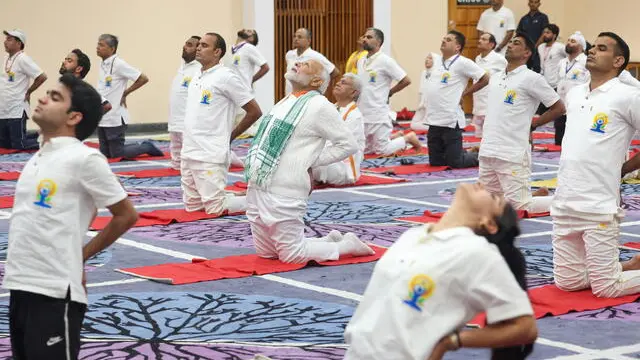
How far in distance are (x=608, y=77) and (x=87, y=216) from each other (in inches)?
138

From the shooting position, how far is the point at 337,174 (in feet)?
38.4

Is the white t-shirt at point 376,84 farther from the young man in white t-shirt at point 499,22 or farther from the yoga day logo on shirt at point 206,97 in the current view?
the young man in white t-shirt at point 499,22

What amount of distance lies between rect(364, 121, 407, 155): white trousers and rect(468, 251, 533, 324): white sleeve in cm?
1139

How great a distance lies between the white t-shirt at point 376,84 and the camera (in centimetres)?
1458

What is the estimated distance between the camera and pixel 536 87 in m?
9.41

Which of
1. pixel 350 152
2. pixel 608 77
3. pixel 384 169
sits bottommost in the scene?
pixel 384 169

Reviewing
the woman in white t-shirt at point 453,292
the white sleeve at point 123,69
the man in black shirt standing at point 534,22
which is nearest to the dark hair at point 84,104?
the woman in white t-shirt at point 453,292

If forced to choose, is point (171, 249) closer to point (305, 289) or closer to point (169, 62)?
point (305, 289)

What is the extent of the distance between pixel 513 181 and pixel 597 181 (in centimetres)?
297

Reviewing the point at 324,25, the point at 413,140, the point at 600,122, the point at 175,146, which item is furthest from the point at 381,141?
the point at 600,122

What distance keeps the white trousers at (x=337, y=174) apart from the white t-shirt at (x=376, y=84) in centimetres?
286

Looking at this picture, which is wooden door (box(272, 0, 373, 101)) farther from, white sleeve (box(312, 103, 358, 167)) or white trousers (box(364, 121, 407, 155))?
white sleeve (box(312, 103, 358, 167))

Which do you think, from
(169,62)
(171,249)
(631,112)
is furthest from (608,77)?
(169,62)

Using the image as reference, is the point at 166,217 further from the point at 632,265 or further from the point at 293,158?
the point at 632,265
